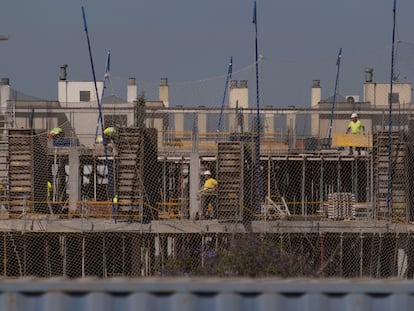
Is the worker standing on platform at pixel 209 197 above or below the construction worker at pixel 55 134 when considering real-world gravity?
below

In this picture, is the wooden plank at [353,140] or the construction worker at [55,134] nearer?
the wooden plank at [353,140]

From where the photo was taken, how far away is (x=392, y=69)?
1328 inches

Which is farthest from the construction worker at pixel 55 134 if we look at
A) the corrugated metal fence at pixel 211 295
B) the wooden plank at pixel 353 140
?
the corrugated metal fence at pixel 211 295

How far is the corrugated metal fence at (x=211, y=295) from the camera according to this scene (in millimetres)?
8898

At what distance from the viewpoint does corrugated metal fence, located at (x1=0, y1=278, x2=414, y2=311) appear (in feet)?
29.2

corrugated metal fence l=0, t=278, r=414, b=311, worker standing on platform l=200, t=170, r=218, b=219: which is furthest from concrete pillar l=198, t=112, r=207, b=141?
corrugated metal fence l=0, t=278, r=414, b=311

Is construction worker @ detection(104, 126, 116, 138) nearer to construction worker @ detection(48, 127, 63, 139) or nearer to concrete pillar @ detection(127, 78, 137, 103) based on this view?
construction worker @ detection(48, 127, 63, 139)

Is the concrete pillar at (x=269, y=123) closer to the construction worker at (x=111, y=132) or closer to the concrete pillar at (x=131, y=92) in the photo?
the concrete pillar at (x=131, y=92)

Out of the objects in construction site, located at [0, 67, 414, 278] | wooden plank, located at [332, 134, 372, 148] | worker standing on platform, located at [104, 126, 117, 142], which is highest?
worker standing on platform, located at [104, 126, 117, 142]

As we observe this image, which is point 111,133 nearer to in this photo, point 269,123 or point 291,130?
point 291,130

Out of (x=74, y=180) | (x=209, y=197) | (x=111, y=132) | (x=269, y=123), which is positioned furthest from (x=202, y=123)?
(x=209, y=197)

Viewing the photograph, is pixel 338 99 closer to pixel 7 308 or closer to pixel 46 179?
pixel 46 179

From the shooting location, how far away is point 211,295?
8.95 m

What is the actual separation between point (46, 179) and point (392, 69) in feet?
37.0
